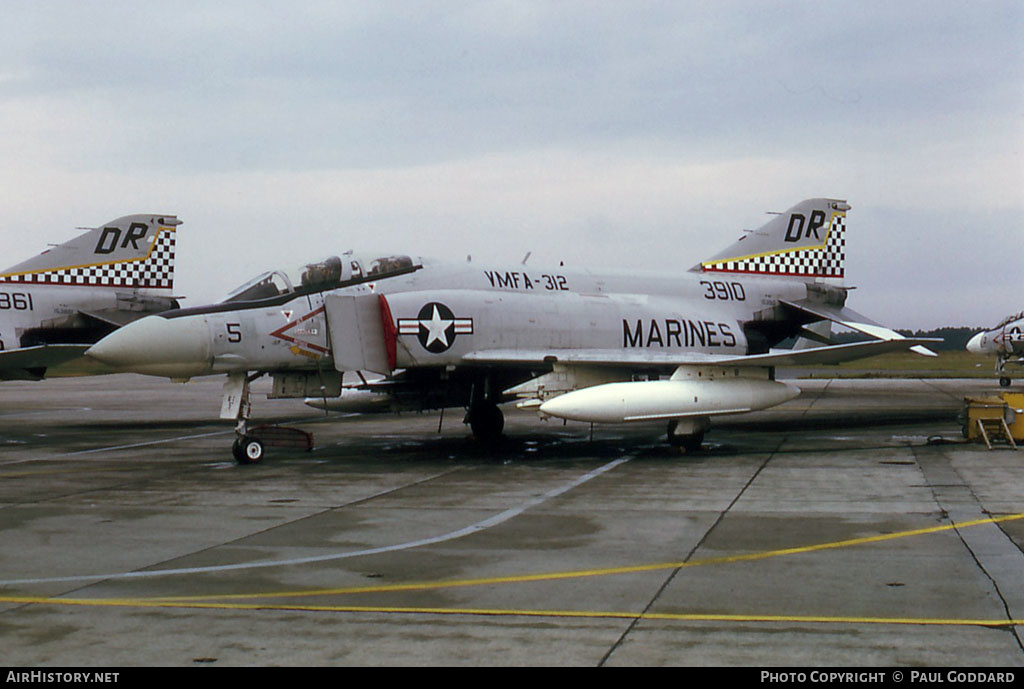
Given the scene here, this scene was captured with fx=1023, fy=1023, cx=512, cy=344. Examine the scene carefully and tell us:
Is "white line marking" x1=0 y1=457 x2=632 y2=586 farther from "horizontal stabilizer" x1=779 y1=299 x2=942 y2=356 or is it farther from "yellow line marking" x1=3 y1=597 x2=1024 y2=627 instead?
"horizontal stabilizer" x1=779 y1=299 x2=942 y2=356

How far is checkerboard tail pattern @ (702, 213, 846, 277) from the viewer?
786 inches

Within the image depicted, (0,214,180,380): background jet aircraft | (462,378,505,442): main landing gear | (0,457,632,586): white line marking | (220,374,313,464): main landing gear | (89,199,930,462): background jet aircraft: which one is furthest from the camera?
(0,214,180,380): background jet aircraft

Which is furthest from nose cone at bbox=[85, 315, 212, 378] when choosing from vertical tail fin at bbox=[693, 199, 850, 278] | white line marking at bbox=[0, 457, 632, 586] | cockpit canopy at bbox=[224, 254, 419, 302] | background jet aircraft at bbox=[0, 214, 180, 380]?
vertical tail fin at bbox=[693, 199, 850, 278]

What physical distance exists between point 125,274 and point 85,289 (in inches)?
35.0

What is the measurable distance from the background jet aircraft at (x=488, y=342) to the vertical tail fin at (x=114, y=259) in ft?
25.3

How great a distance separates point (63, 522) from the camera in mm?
9461

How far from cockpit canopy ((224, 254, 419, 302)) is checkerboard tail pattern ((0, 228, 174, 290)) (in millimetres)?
8931

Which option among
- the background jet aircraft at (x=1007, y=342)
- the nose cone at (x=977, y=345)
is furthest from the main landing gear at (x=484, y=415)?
the nose cone at (x=977, y=345)

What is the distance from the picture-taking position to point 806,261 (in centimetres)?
2019

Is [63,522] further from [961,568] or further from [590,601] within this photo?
[961,568]

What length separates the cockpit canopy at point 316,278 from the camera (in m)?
14.7
